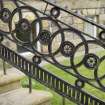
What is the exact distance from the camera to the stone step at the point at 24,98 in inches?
149

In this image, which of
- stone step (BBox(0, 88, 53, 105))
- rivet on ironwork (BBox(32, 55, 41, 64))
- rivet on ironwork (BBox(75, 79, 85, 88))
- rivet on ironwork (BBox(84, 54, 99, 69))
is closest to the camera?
rivet on ironwork (BBox(84, 54, 99, 69))

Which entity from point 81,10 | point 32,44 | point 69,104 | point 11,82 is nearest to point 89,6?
point 81,10

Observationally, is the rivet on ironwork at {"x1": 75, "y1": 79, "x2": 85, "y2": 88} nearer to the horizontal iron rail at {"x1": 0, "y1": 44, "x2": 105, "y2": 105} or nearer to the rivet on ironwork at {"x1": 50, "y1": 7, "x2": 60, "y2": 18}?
the horizontal iron rail at {"x1": 0, "y1": 44, "x2": 105, "y2": 105}

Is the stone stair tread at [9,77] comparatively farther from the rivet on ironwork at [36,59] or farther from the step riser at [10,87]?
the rivet on ironwork at [36,59]

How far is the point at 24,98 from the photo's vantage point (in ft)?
12.7

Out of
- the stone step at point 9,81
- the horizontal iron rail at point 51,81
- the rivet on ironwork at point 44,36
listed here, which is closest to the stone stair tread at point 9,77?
the stone step at point 9,81

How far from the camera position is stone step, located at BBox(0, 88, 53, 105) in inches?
149

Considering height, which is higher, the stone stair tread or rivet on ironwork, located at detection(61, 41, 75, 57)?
rivet on ironwork, located at detection(61, 41, 75, 57)

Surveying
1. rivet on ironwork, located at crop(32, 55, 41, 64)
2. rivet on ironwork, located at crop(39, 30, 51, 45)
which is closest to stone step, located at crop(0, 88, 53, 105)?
rivet on ironwork, located at crop(32, 55, 41, 64)

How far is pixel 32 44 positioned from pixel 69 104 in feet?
6.61

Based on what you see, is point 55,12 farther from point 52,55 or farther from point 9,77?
point 9,77

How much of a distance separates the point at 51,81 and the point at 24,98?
0.54 meters

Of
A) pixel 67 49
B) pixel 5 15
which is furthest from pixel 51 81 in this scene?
pixel 5 15

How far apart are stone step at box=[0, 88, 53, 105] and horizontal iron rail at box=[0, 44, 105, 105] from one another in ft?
1.30
